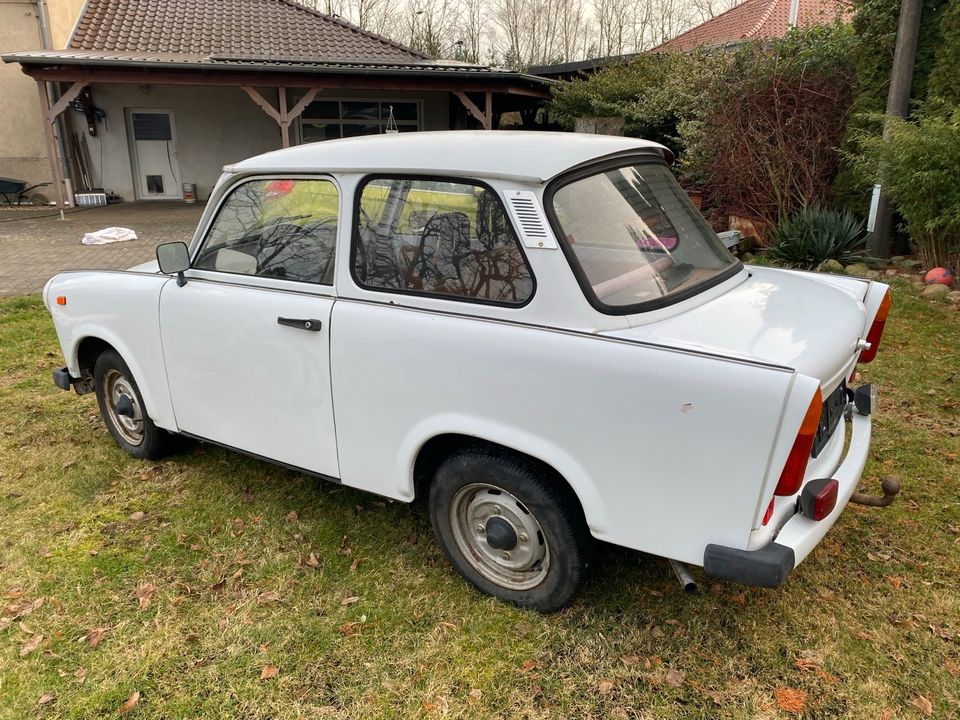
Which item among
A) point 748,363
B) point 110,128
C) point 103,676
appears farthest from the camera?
point 110,128

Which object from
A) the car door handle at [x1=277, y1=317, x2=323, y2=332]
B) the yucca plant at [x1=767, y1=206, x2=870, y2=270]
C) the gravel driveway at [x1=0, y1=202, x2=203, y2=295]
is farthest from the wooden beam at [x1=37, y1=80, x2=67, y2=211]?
the car door handle at [x1=277, y1=317, x2=323, y2=332]

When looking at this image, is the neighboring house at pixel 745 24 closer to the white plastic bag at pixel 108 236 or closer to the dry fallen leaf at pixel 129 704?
the white plastic bag at pixel 108 236

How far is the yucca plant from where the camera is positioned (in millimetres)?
8422

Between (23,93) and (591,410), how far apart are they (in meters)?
20.9

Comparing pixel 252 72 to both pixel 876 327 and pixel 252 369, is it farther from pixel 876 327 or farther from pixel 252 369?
pixel 876 327

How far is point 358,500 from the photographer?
12.8 ft

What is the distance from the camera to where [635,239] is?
110 inches

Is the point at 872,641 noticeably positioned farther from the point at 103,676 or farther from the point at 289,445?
the point at 103,676

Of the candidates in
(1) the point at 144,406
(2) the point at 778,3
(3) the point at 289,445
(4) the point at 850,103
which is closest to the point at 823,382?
(3) the point at 289,445

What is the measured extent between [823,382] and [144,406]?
11.6ft

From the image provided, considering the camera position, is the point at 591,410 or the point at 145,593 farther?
the point at 145,593

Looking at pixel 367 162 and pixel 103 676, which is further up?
pixel 367 162

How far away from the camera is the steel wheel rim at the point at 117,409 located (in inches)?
165

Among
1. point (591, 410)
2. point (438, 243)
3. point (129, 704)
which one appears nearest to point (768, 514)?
point (591, 410)
